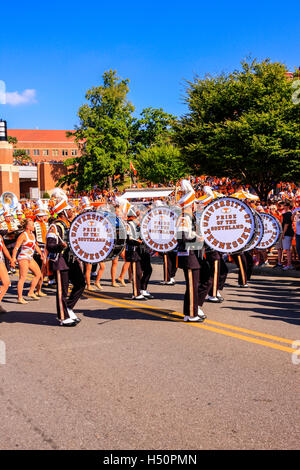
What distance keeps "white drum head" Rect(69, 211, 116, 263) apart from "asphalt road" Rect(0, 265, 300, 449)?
3.62ft

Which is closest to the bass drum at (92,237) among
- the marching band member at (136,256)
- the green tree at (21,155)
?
the marching band member at (136,256)

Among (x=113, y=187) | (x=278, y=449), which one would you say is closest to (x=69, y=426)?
(x=278, y=449)

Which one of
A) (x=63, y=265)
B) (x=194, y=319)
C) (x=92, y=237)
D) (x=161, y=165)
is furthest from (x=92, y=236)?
(x=161, y=165)

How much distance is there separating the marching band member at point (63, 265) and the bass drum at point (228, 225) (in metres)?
2.02

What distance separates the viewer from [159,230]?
9.09m

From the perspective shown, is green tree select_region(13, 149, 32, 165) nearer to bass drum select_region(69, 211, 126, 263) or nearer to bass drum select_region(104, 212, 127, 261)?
bass drum select_region(104, 212, 127, 261)

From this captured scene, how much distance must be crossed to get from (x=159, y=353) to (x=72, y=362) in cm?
103

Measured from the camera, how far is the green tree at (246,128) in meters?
22.0

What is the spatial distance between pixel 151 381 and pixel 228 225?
9.95ft

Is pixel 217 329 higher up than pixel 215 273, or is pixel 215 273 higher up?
pixel 215 273

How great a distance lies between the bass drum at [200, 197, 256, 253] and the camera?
273 inches

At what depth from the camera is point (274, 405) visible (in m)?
4.09

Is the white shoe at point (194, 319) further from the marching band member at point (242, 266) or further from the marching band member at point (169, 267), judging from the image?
the marching band member at point (169, 267)

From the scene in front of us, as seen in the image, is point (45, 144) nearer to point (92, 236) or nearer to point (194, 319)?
point (92, 236)
